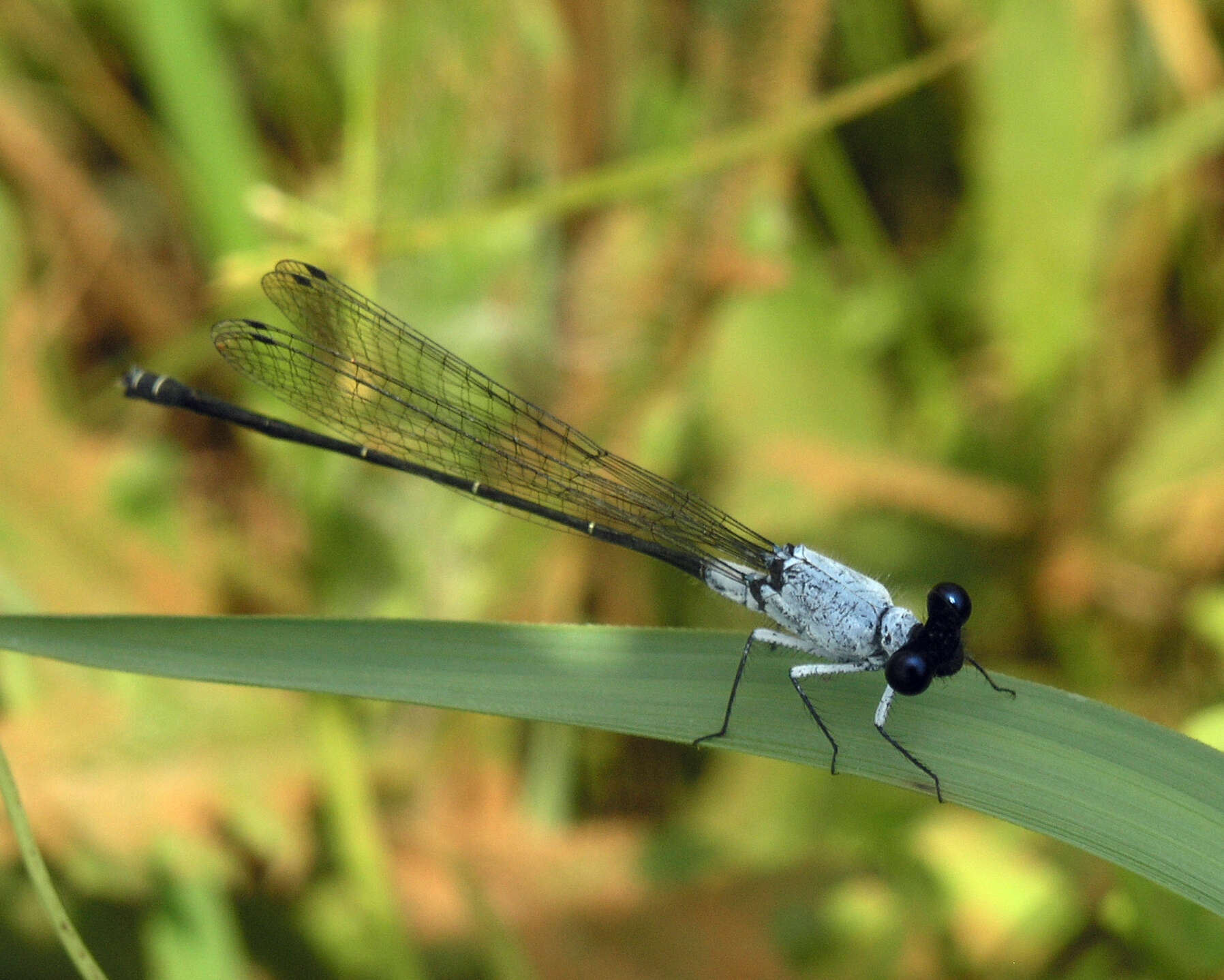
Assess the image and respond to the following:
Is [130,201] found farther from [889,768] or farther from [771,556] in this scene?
[889,768]

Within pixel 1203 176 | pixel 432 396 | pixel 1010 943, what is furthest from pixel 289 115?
pixel 1010 943

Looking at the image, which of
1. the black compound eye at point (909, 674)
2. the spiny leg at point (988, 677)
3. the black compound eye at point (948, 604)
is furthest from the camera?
the black compound eye at point (948, 604)

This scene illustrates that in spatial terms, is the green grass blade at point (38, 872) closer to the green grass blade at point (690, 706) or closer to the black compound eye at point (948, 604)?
the green grass blade at point (690, 706)

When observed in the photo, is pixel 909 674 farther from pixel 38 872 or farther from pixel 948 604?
pixel 38 872

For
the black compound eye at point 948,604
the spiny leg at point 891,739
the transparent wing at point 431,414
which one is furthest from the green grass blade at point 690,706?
the transparent wing at point 431,414

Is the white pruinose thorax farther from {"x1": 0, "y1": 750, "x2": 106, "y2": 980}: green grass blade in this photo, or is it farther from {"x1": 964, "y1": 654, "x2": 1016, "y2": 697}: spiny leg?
{"x1": 0, "y1": 750, "x2": 106, "y2": 980}: green grass blade

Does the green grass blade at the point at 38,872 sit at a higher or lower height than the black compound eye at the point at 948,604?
lower

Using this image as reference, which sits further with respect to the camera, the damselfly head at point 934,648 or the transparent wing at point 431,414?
the transparent wing at point 431,414
